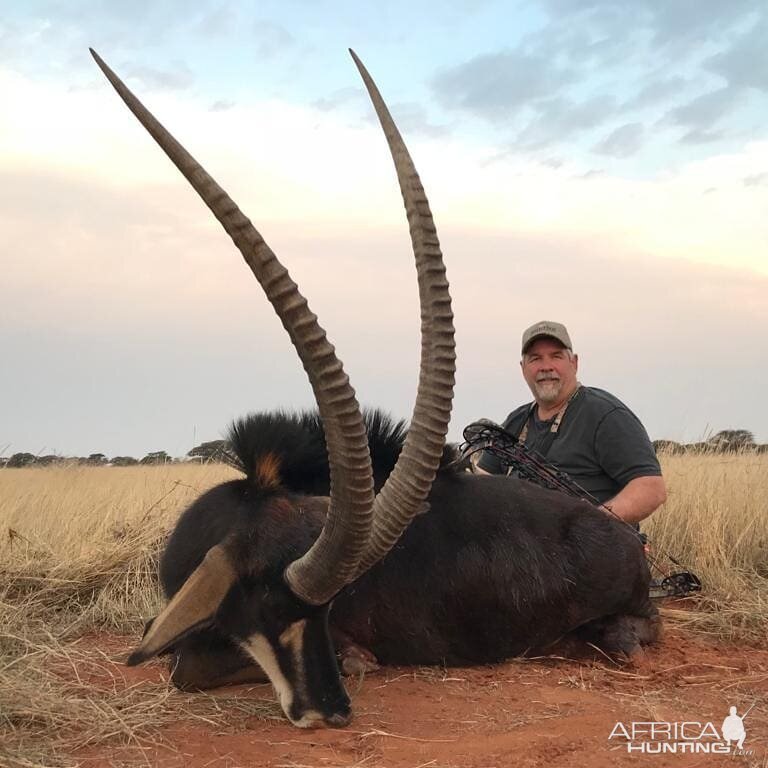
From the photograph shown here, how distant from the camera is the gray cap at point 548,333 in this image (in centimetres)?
624

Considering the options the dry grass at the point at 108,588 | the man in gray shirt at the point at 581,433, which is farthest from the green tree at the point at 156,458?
the man in gray shirt at the point at 581,433

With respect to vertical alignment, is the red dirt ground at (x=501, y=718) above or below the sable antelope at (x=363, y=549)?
below

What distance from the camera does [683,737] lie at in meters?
3.25

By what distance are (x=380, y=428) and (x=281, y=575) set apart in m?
1.18

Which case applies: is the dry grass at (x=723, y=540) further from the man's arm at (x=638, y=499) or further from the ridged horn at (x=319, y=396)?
the ridged horn at (x=319, y=396)

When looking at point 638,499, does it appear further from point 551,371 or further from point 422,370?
point 422,370

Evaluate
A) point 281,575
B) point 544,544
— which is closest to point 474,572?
point 544,544

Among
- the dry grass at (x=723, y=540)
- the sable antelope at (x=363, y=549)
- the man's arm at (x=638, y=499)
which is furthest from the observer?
the man's arm at (x=638, y=499)

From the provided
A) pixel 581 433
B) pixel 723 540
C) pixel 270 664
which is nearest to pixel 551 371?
pixel 581 433

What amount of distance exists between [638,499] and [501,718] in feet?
7.45

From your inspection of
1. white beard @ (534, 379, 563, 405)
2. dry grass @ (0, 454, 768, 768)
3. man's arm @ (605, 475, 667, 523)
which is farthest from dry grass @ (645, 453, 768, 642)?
white beard @ (534, 379, 563, 405)

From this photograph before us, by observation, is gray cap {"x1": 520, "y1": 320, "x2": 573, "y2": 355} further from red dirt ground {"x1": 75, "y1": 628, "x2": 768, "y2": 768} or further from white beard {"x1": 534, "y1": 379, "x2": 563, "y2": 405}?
red dirt ground {"x1": 75, "y1": 628, "x2": 768, "y2": 768}

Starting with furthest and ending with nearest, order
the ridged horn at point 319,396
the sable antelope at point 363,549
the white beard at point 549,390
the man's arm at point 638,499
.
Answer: the white beard at point 549,390, the man's arm at point 638,499, the sable antelope at point 363,549, the ridged horn at point 319,396

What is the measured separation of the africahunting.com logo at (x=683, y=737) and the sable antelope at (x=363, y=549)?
101 centimetres
